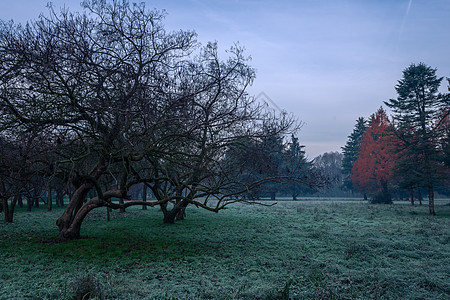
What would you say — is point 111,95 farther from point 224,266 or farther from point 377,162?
point 377,162

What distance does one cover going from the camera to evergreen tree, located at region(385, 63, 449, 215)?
23969mm

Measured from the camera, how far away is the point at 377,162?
136 ft

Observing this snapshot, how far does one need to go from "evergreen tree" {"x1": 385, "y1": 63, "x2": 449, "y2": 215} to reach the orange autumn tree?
9912mm

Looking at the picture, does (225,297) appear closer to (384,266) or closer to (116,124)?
(384,266)

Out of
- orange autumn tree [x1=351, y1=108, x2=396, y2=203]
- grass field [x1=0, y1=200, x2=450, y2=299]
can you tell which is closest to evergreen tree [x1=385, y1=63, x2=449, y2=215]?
orange autumn tree [x1=351, y1=108, x2=396, y2=203]

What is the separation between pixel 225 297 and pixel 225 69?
8215 millimetres

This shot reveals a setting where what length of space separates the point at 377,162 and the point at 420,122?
57.2 feet

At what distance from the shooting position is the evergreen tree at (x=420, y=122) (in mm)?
23969

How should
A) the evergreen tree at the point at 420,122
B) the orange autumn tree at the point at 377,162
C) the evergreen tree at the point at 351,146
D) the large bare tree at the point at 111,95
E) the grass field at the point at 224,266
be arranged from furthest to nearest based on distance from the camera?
the evergreen tree at the point at 351,146, the orange autumn tree at the point at 377,162, the evergreen tree at the point at 420,122, the large bare tree at the point at 111,95, the grass field at the point at 224,266

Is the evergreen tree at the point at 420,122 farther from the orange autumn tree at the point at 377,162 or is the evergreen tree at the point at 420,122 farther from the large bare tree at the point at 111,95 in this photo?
the large bare tree at the point at 111,95

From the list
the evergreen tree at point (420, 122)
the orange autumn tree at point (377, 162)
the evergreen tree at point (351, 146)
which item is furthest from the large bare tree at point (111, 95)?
the evergreen tree at point (351, 146)

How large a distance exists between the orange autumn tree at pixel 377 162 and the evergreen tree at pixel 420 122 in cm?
991

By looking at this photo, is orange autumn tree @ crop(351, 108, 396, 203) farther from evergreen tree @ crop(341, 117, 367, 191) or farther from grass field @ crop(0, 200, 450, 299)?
grass field @ crop(0, 200, 450, 299)

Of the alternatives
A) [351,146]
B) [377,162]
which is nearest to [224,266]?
[377,162]
